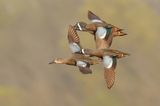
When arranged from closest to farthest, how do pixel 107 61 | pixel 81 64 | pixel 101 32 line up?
pixel 107 61, pixel 81 64, pixel 101 32

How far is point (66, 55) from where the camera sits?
19.8 metres

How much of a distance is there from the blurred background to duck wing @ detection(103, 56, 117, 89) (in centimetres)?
636

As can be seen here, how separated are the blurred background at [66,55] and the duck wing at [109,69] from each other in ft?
20.9

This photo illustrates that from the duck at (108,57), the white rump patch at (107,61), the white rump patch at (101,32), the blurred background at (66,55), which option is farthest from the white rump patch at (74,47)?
the blurred background at (66,55)

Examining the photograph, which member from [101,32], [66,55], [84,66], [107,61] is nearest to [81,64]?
[84,66]

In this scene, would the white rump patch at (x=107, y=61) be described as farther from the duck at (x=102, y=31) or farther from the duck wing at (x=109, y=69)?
the duck at (x=102, y=31)

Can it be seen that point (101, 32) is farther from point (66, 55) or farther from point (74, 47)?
point (66, 55)

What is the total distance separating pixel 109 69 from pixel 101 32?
149 centimetres

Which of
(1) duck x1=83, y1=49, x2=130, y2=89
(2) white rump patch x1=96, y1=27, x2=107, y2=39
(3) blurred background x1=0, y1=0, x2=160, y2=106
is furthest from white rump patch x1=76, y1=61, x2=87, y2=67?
(3) blurred background x1=0, y1=0, x2=160, y2=106

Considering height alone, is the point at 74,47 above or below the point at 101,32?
below

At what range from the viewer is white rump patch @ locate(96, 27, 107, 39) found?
13.5m

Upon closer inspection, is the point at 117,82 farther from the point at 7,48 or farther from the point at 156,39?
the point at 7,48

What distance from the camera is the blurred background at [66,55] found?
62.1 feet

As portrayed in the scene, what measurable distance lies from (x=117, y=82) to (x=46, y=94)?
2713 millimetres
